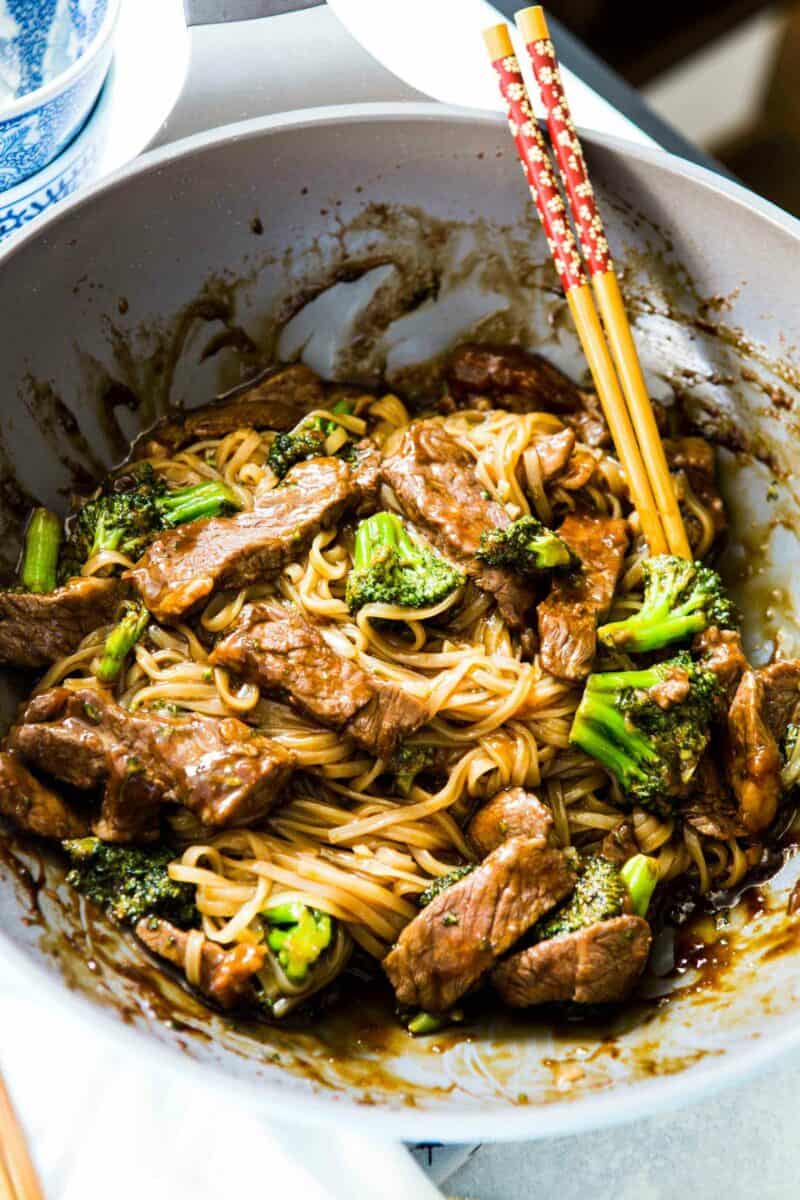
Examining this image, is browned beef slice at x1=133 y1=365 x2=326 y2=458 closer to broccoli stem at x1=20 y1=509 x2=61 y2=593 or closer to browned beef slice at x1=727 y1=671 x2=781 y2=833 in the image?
broccoli stem at x1=20 y1=509 x2=61 y2=593

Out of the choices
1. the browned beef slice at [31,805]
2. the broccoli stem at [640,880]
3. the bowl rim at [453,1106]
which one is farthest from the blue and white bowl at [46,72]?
the broccoli stem at [640,880]

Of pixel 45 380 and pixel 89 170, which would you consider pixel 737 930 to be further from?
pixel 89 170

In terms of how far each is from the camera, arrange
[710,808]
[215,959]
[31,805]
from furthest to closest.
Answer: [710,808]
[31,805]
[215,959]

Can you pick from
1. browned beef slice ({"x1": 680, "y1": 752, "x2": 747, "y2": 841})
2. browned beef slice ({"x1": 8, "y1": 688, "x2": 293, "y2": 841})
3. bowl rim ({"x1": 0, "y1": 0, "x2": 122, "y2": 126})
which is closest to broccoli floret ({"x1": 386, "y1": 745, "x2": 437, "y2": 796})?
browned beef slice ({"x1": 8, "y1": 688, "x2": 293, "y2": 841})

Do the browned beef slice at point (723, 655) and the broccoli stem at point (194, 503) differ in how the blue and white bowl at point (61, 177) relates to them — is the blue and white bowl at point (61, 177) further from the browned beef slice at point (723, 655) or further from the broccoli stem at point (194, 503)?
the browned beef slice at point (723, 655)

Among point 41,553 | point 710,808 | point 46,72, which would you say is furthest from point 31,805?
point 46,72

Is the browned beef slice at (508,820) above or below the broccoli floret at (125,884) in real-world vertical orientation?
below

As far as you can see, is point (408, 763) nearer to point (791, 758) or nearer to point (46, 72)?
point (791, 758)
